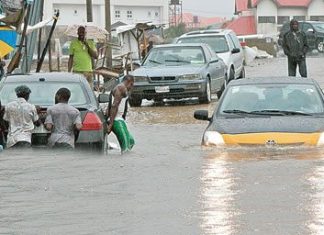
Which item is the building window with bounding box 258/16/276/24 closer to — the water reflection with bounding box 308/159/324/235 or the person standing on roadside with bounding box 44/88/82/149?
the person standing on roadside with bounding box 44/88/82/149

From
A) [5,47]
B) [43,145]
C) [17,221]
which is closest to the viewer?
[17,221]

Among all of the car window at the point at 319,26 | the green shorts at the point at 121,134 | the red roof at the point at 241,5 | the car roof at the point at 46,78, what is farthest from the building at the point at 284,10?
the car roof at the point at 46,78

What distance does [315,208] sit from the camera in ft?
30.4

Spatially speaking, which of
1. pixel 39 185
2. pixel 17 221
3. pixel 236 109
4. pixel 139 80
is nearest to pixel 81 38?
pixel 139 80

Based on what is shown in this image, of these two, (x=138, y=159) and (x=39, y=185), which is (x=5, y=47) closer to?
(x=138, y=159)

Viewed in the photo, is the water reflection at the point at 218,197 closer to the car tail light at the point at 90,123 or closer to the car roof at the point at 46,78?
the car tail light at the point at 90,123

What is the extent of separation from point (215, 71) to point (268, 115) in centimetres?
1230

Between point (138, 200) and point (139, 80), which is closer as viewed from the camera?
point (138, 200)

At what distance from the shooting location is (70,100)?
46.6 ft

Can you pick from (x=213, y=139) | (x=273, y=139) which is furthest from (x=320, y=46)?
(x=273, y=139)

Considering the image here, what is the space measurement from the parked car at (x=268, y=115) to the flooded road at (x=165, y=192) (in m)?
0.22

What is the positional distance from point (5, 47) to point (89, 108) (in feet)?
24.1

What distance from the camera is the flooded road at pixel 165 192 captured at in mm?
8719

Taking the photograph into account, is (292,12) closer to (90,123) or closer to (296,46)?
(296,46)
